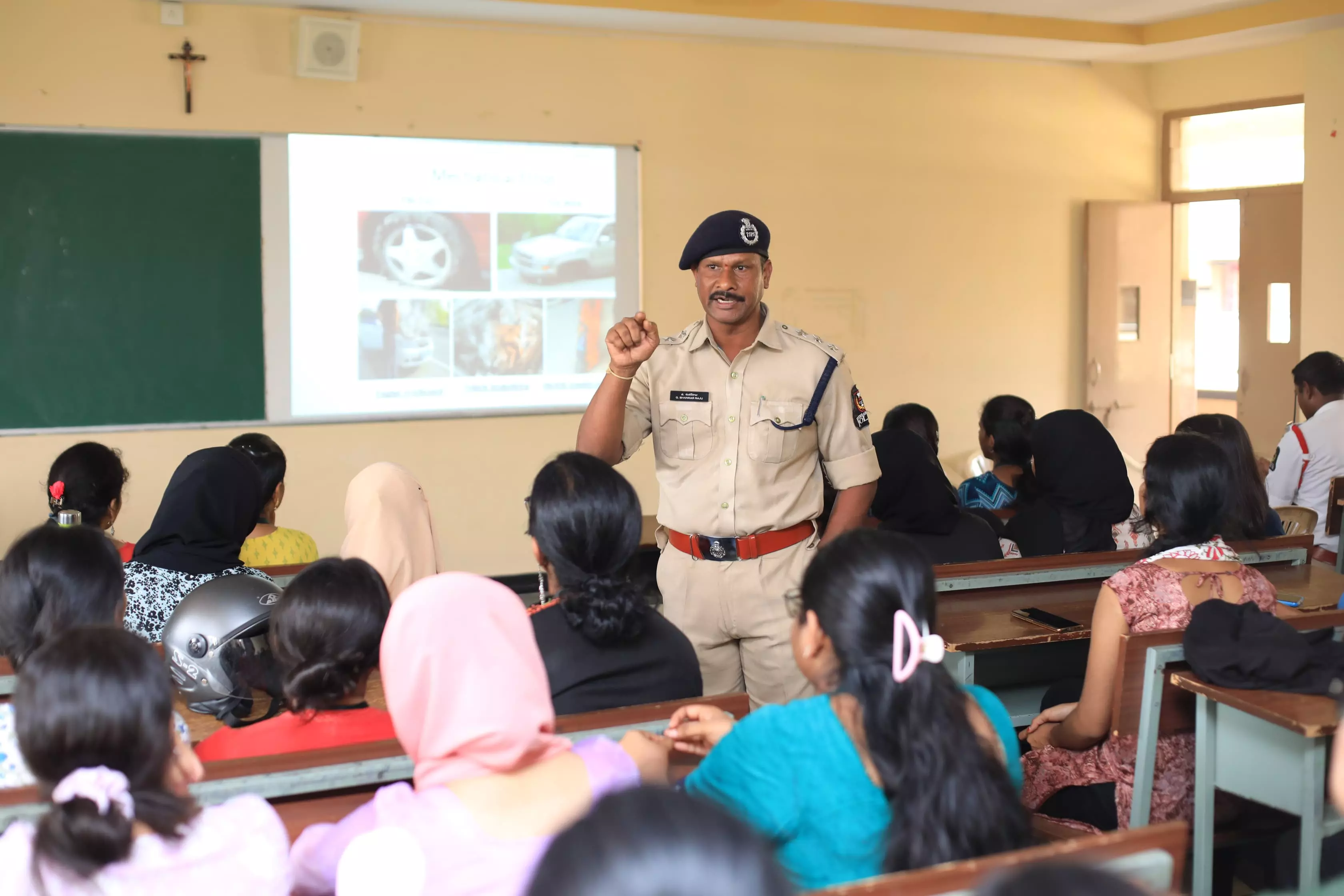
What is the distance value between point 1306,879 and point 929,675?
1.19 meters

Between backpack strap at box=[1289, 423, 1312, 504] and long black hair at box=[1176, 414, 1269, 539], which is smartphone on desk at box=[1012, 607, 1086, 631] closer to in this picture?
long black hair at box=[1176, 414, 1269, 539]

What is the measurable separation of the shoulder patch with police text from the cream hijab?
1.08 meters

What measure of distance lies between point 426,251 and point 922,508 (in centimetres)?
331

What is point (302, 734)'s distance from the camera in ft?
5.75

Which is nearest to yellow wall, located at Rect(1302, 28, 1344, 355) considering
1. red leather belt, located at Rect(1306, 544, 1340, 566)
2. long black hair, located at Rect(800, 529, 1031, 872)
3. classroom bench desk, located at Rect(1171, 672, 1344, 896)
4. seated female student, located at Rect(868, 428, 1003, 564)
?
red leather belt, located at Rect(1306, 544, 1340, 566)

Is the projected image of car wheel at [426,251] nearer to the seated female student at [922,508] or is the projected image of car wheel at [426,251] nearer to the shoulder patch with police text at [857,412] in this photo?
the seated female student at [922,508]

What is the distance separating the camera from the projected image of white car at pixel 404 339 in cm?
577

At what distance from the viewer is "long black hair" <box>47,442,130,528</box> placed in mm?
3178

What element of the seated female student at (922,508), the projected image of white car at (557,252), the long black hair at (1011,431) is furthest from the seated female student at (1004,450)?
the projected image of white car at (557,252)

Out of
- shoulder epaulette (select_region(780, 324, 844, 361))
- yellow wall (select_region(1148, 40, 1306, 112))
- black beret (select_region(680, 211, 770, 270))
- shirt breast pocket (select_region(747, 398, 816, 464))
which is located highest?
yellow wall (select_region(1148, 40, 1306, 112))

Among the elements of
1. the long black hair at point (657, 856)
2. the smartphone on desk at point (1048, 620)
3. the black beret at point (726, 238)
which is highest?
the black beret at point (726, 238)

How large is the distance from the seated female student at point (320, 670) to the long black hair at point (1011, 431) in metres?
2.97

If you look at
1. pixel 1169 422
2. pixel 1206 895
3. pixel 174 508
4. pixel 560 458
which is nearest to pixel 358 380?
pixel 174 508

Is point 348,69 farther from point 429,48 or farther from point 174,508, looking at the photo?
point 174,508
